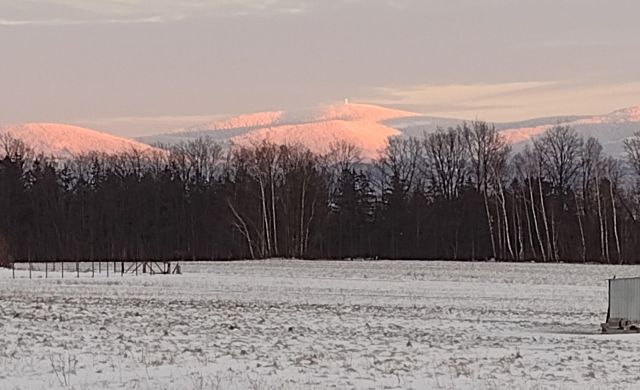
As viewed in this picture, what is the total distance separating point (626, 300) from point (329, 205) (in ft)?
272

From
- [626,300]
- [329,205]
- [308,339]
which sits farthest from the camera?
[329,205]

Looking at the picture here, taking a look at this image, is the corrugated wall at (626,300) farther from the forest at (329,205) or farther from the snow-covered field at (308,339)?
the forest at (329,205)

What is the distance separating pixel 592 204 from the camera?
3772 inches

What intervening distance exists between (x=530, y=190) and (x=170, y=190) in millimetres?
38524

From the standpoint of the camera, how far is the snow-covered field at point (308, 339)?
51.5 feet

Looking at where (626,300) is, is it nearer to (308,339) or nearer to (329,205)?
(308,339)

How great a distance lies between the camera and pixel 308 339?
74.3 ft

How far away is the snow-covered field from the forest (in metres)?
47.5

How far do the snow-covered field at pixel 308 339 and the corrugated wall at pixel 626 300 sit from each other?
982 mm

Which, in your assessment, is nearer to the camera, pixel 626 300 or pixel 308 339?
pixel 308 339

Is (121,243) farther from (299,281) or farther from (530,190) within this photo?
(299,281)

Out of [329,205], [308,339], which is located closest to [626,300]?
[308,339]

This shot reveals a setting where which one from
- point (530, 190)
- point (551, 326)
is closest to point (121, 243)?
point (530, 190)

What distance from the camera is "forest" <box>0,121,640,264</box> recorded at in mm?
96812
